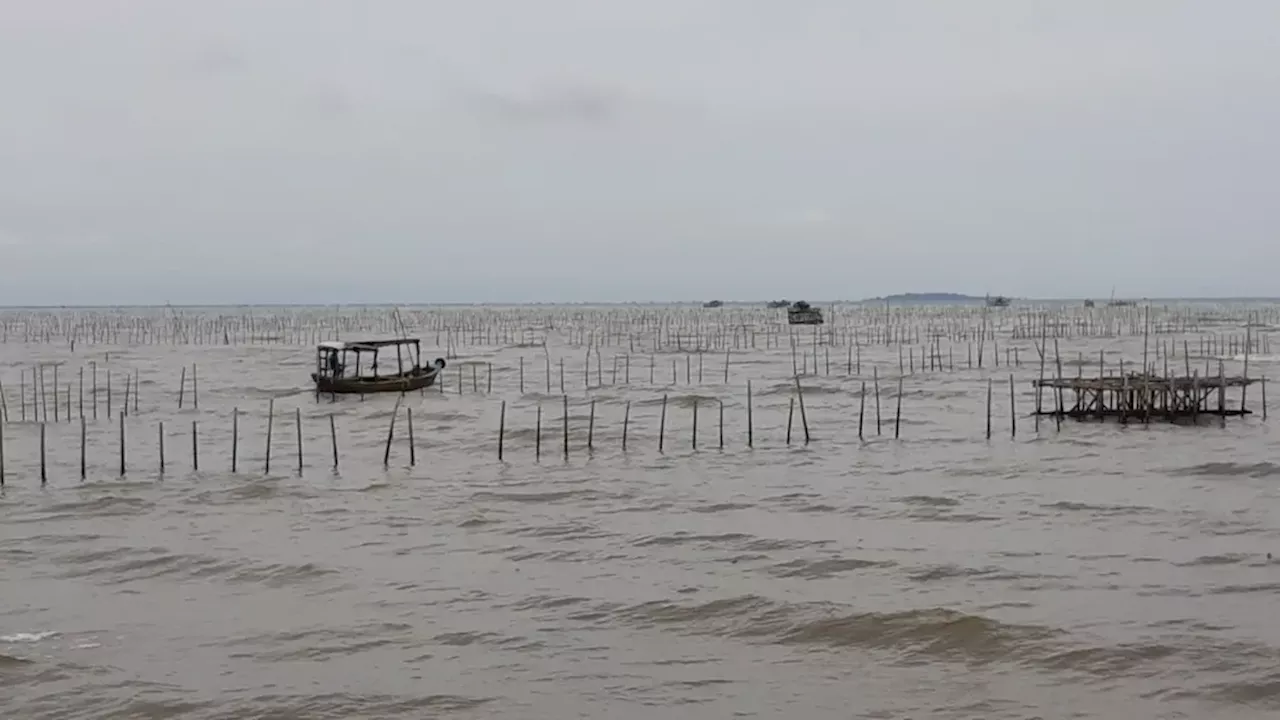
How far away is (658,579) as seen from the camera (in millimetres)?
9992

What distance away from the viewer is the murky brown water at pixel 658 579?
24.0 ft

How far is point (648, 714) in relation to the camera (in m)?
6.89

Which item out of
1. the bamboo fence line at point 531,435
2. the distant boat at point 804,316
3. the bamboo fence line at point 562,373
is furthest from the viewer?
the distant boat at point 804,316

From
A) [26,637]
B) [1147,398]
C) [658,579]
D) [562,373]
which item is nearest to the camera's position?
[26,637]

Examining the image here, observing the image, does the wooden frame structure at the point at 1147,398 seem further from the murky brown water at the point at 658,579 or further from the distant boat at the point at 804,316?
the distant boat at the point at 804,316

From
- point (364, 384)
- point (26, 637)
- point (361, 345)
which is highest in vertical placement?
point (361, 345)

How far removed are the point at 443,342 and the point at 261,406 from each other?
1139 inches

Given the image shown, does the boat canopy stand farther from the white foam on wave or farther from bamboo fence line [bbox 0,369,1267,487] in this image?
the white foam on wave

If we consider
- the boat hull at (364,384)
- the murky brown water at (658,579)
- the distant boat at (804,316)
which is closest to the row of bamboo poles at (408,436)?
the murky brown water at (658,579)

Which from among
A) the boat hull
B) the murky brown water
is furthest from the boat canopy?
the murky brown water

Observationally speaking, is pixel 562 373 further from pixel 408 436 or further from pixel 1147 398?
pixel 1147 398

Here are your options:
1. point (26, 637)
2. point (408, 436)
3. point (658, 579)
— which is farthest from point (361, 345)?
point (26, 637)

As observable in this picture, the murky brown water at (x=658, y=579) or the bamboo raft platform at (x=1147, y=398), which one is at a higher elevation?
the bamboo raft platform at (x=1147, y=398)

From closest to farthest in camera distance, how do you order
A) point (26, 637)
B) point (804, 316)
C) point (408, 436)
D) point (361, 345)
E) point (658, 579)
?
point (26, 637)
point (658, 579)
point (408, 436)
point (361, 345)
point (804, 316)
